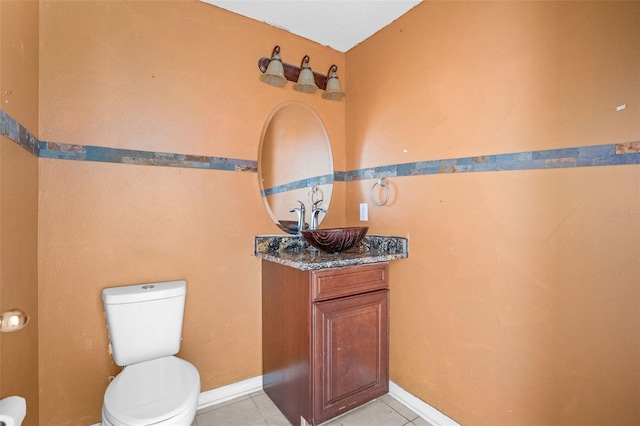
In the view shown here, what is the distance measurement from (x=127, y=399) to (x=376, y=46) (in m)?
2.37

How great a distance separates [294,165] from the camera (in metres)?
2.06

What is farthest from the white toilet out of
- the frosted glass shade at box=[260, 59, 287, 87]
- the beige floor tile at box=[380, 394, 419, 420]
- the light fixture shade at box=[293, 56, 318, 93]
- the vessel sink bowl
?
the light fixture shade at box=[293, 56, 318, 93]

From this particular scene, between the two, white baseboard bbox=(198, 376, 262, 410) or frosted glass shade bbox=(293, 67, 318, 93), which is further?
frosted glass shade bbox=(293, 67, 318, 93)

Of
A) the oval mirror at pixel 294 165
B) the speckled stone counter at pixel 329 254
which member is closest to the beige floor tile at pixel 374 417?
the speckled stone counter at pixel 329 254

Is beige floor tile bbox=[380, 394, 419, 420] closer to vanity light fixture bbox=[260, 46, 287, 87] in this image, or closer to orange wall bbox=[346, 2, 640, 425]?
orange wall bbox=[346, 2, 640, 425]

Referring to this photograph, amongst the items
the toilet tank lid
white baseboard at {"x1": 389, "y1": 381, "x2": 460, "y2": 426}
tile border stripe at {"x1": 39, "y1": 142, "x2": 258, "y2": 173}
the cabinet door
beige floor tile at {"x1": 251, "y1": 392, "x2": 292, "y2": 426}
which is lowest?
beige floor tile at {"x1": 251, "y1": 392, "x2": 292, "y2": 426}

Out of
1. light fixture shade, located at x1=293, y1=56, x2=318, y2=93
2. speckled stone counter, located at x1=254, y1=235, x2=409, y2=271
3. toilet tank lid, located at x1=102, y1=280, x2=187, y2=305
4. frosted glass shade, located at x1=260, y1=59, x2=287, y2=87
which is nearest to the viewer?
toilet tank lid, located at x1=102, y1=280, x2=187, y2=305

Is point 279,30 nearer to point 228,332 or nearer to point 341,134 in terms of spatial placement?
point 341,134

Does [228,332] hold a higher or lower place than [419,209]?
lower

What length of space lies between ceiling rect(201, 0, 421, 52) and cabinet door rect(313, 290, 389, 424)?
1704 mm

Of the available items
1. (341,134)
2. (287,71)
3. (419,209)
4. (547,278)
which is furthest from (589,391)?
(287,71)

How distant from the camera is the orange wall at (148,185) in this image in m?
1.42

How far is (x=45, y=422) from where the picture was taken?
54.9 inches

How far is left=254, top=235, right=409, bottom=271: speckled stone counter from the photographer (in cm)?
160
